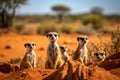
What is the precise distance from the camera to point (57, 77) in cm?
572

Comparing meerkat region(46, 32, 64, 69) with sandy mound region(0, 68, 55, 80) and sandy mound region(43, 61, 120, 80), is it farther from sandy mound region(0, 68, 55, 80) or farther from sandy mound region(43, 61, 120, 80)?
sandy mound region(43, 61, 120, 80)

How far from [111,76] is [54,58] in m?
3.17

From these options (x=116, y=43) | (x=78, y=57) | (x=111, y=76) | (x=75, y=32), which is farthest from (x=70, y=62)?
(x=75, y=32)

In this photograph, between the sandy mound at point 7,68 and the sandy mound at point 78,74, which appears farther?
the sandy mound at point 7,68

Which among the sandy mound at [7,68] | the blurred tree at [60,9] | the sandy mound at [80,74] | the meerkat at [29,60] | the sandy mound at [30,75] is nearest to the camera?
the sandy mound at [80,74]

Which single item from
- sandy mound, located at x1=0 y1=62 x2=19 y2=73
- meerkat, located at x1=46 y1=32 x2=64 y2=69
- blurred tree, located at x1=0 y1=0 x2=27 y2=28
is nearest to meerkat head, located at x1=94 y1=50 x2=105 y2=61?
meerkat, located at x1=46 y1=32 x2=64 y2=69

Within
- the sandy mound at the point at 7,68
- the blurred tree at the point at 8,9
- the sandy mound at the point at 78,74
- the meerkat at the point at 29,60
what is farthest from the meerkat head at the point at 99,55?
the blurred tree at the point at 8,9

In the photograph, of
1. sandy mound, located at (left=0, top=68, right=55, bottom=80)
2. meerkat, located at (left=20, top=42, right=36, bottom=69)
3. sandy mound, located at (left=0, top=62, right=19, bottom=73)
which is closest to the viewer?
sandy mound, located at (left=0, top=68, right=55, bottom=80)

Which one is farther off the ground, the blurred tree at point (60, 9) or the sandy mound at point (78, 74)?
the blurred tree at point (60, 9)

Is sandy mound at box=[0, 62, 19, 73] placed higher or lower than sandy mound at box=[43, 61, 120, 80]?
lower

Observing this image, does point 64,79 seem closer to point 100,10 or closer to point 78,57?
point 78,57

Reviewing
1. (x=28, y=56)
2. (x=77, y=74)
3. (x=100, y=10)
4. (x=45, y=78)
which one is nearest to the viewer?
(x=77, y=74)

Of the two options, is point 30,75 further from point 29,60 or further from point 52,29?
point 52,29

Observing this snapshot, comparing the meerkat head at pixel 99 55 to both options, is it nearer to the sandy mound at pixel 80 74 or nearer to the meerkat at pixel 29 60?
the meerkat at pixel 29 60
